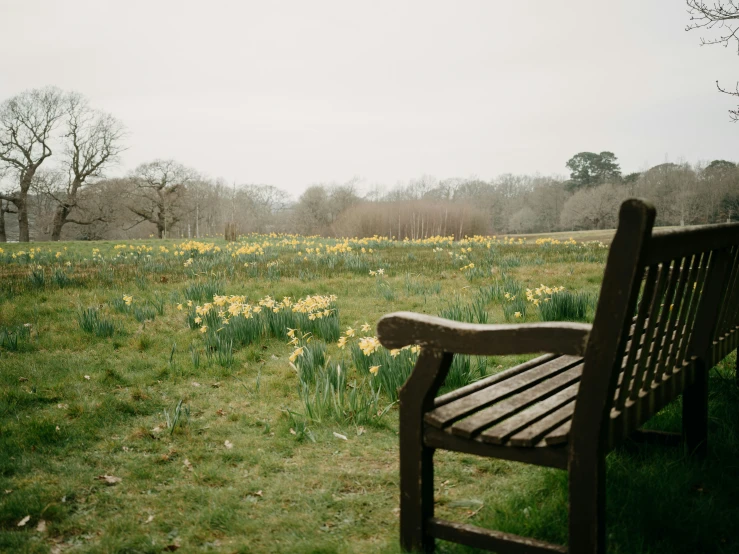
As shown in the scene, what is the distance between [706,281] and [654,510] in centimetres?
106

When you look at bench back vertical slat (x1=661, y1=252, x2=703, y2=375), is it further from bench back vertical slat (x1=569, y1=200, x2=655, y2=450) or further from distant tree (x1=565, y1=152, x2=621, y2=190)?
distant tree (x1=565, y1=152, x2=621, y2=190)

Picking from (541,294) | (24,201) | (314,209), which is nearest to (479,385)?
(541,294)

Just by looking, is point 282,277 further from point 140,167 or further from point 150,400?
point 140,167

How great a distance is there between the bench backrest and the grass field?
0.52m

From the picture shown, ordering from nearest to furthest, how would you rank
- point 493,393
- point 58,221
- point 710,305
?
point 493,393 → point 710,305 → point 58,221

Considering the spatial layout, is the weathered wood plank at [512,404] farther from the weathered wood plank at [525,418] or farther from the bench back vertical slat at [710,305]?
the bench back vertical slat at [710,305]

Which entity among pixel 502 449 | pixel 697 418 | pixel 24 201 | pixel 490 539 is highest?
pixel 24 201

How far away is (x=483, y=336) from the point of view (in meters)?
1.62

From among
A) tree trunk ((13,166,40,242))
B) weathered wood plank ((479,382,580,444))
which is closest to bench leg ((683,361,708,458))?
weathered wood plank ((479,382,580,444))

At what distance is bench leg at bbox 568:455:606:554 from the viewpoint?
1479 millimetres

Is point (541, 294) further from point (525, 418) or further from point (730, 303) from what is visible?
point (525, 418)

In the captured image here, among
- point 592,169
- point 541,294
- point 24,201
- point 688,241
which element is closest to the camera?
point 688,241

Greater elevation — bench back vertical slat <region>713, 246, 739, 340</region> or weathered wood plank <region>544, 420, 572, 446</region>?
bench back vertical slat <region>713, 246, 739, 340</region>

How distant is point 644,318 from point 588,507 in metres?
0.57
